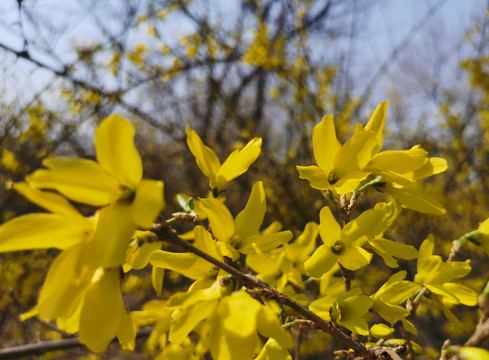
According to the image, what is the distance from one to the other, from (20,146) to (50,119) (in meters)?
1.42

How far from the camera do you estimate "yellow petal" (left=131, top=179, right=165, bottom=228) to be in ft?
1.66

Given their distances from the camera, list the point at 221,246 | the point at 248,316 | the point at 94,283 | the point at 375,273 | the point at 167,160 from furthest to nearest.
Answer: the point at 167,160 → the point at 375,273 → the point at 221,246 → the point at 94,283 → the point at 248,316

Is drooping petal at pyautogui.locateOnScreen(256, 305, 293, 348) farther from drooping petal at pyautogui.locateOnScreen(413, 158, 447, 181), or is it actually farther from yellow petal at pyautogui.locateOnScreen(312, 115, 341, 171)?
drooping petal at pyautogui.locateOnScreen(413, 158, 447, 181)

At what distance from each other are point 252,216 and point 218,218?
110 mm

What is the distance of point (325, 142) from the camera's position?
0.83 m

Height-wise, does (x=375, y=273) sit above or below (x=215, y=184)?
below

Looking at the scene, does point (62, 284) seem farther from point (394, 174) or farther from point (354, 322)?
point (394, 174)

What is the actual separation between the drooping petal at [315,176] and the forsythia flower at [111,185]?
36 centimetres

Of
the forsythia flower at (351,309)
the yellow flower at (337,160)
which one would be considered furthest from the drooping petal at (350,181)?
the forsythia flower at (351,309)

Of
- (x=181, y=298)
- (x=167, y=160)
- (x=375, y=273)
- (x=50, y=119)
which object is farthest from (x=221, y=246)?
(x=167, y=160)

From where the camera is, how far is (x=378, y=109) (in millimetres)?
861

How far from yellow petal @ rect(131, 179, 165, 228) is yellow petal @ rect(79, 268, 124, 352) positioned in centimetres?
17

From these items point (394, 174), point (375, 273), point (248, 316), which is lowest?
point (375, 273)

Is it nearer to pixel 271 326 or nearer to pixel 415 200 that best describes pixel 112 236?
pixel 271 326
